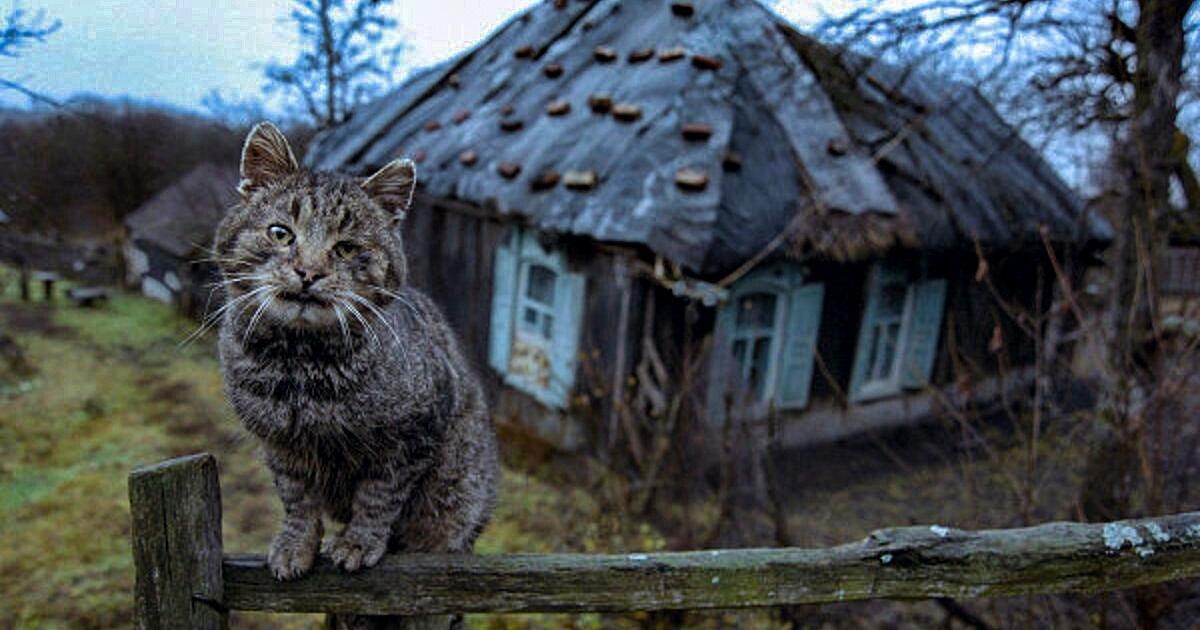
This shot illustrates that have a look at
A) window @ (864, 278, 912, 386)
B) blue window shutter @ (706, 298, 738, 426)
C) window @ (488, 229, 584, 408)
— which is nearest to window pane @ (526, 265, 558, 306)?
window @ (488, 229, 584, 408)

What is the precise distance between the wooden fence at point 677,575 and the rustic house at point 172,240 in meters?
10.4

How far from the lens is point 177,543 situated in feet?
5.37

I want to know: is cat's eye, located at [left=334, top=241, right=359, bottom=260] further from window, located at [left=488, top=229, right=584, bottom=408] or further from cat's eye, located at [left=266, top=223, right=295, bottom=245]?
window, located at [left=488, top=229, right=584, bottom=408]

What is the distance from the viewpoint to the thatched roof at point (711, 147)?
5699 millimetres

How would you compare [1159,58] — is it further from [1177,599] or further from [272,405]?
[272,405]

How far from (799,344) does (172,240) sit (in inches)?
429

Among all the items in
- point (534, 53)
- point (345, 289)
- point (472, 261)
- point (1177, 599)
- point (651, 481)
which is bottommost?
point (651, 481)

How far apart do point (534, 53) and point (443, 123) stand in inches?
→ 53.7

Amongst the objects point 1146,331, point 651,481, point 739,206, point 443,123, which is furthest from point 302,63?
point 1146,331

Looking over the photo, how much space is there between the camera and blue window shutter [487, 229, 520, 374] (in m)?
7.36

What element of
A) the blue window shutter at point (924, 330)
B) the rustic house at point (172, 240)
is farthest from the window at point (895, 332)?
the rustic house at point (172, 240)

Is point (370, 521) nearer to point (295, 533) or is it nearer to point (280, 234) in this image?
point (295, 533)

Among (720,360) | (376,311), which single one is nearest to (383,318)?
(376,311)

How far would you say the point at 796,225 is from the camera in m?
5.86
